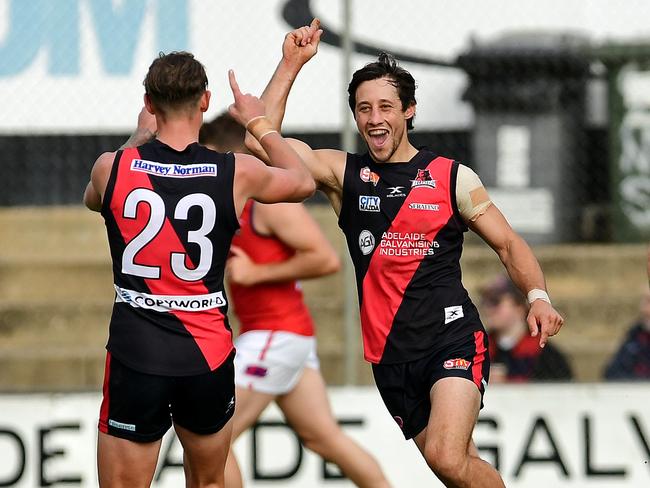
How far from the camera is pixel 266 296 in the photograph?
22.1ft

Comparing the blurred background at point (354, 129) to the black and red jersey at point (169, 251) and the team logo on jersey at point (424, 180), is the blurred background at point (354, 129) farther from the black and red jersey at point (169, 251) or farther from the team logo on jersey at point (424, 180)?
the black and red jersey at point (169, 251)

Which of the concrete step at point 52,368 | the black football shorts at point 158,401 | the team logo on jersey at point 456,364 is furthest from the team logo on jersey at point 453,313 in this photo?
the concrete step at point 52,368

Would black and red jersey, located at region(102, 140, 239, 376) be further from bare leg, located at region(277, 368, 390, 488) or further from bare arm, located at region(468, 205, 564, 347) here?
bare leg, located at region(277, 368, 390, 488)

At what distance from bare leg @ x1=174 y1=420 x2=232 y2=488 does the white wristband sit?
1.30 m

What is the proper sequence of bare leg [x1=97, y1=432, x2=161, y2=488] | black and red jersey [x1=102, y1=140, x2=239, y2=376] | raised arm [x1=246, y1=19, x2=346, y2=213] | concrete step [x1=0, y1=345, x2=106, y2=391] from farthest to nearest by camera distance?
concrete step [x1=0, y1=345, x2=106, y2=391] → raised arm [x1=246, y1=19, x2=346, y2=213] → bare leg [x1=97, y1=432, x2=161, y2=488] → black and red jersey [x1=102, y1=140, x2=239, y2=376]

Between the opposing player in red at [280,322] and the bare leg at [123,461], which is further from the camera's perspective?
the opposing player in red at [280,322]

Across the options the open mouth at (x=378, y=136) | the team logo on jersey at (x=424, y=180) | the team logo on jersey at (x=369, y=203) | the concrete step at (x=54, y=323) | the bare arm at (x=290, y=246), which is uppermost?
the open mouth at (x=378, y=136)

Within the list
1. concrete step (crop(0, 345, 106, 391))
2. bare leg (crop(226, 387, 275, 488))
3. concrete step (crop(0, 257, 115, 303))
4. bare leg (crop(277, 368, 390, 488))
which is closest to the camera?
bare leg (crop(226, 387, 275, 488))

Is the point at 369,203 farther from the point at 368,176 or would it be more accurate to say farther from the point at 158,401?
the point at 158,401

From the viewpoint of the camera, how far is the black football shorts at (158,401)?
191 inches

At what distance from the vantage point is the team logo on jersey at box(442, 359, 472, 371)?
17.5 ft

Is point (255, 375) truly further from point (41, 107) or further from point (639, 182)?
point (639, 182)

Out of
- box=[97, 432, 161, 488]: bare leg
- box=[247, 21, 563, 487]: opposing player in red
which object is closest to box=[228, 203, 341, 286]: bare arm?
box=[247, 21, 563, 487]: opposing player in red

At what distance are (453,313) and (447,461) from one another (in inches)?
25.3
